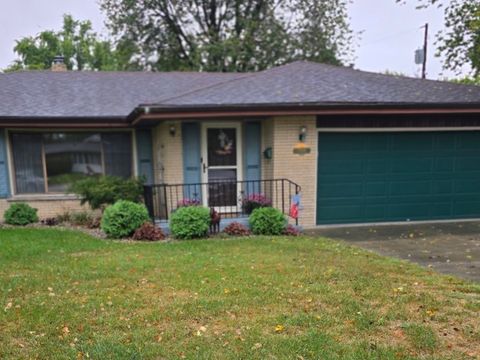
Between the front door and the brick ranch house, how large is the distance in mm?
23

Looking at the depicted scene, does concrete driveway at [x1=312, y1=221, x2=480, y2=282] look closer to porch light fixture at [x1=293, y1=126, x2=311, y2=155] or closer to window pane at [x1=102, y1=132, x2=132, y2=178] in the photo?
porch light fixture at [x1=293, y1=126, x2=311, y2=155]

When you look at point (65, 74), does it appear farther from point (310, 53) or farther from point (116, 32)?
point (310, 53)

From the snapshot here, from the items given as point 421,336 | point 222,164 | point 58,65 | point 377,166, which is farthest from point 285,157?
point 58,65

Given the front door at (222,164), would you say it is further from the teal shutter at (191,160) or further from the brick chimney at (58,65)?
the brick chimney at (58,65)

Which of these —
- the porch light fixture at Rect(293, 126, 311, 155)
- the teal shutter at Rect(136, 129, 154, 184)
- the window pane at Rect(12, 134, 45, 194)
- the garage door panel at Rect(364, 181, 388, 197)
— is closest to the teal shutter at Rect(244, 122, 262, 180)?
the porch light fixture at Rect(293, 126, 311, 155)

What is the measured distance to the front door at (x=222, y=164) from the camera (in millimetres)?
8602

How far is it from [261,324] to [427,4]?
1233 centimetres

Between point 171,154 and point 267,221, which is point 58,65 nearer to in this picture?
point 171,154

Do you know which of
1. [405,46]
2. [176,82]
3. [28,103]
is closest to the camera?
[28,103]

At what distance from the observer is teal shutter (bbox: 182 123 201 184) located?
8375 millimetres

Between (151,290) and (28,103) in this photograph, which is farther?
(28,103)

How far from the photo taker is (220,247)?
6.37 meters

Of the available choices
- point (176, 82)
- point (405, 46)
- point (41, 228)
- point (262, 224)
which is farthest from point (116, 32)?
point (405, 46)

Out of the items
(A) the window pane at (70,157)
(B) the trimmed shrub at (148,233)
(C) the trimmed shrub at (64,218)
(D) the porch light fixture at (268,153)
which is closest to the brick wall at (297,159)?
(D) the porch light fixture at (268,153)
